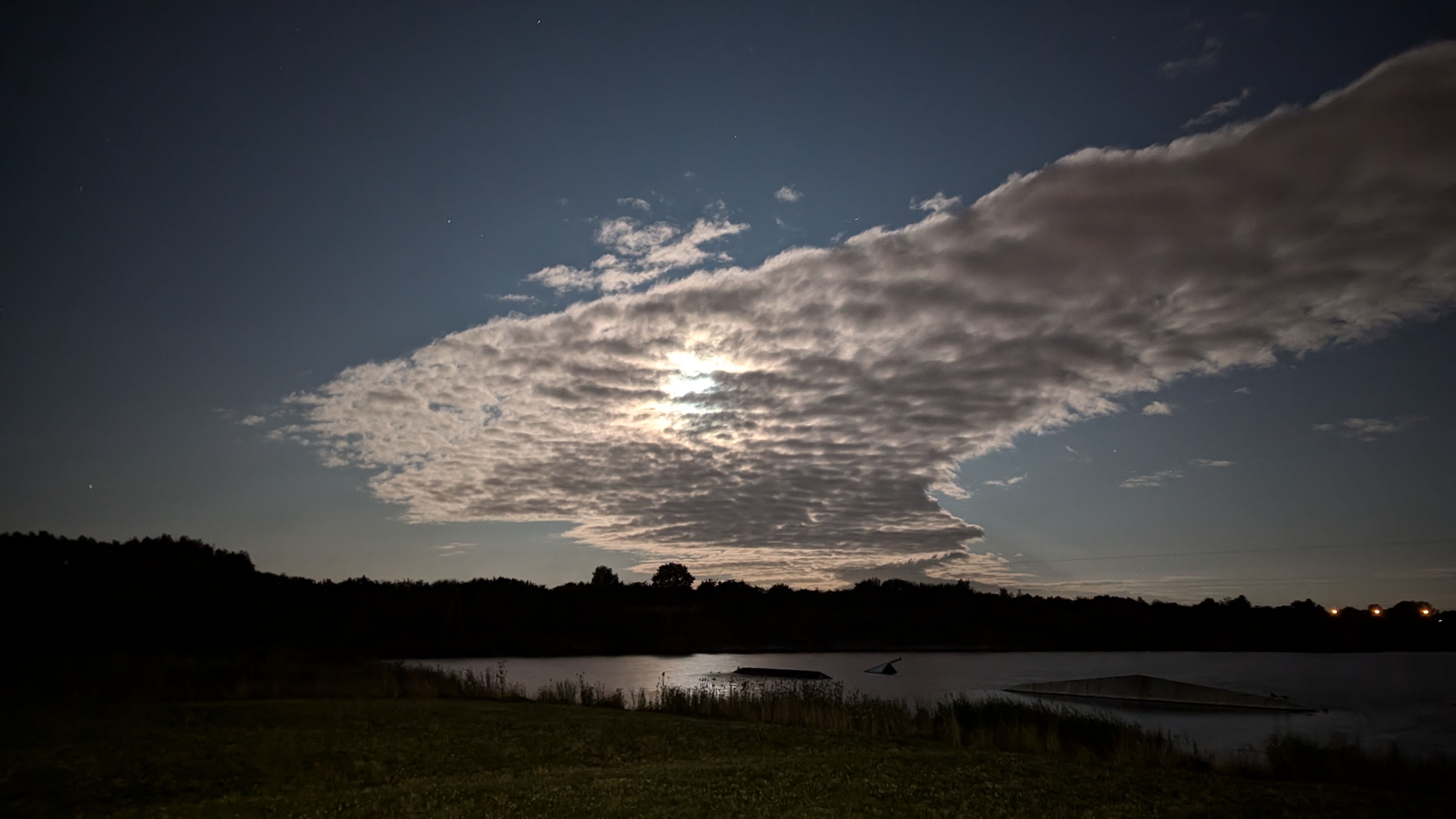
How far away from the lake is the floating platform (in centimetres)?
327

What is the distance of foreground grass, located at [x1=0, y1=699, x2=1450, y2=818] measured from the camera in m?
15.0

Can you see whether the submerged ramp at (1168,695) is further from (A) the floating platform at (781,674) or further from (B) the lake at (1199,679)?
(A) the floating platform at (781,674)

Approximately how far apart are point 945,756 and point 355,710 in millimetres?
17958

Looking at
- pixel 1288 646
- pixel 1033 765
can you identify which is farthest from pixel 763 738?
pixel 1288 646

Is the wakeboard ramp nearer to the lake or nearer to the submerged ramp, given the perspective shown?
the lake

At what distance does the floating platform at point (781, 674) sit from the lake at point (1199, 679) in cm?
327

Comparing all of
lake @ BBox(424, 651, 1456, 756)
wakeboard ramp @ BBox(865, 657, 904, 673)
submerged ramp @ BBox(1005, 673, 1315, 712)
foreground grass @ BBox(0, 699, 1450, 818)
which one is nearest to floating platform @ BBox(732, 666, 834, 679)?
lake @ BBox(424, 651, 1456, 756)

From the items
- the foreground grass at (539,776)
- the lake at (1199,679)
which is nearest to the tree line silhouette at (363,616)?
the lake at (1199,679)

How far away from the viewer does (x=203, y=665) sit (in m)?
49.3

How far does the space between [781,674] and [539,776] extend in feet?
240

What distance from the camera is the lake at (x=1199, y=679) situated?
51.6m

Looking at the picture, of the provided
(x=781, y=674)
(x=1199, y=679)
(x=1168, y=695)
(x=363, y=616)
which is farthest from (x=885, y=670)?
(x=363, y=616)

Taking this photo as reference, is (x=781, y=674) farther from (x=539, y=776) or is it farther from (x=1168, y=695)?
(x=539, y=776)

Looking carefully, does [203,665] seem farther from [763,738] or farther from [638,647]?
[638,647]
